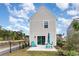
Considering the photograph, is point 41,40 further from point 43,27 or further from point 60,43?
point 60,43

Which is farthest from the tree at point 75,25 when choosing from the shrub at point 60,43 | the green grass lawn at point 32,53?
the green grass lawn at point 32,53

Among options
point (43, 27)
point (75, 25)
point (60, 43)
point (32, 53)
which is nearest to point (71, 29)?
point (75, 25)

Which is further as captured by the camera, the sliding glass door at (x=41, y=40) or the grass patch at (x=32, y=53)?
the sliding glass door at (x=41, y=40)

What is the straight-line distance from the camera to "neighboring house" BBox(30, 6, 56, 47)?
371 cm

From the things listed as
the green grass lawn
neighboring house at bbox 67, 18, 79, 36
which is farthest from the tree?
the green grass lawn

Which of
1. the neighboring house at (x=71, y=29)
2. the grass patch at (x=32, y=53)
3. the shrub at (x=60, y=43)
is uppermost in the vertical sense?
the neighboring house at (x=71, y=29)

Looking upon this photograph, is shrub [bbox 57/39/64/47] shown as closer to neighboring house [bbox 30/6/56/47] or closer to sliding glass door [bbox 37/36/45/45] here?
neighboring house [bbox 30/6/56/47]

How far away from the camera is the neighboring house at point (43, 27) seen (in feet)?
12.2

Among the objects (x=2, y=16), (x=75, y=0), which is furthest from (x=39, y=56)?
(x=75, y=0)

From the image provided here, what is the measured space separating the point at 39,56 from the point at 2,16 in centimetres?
116

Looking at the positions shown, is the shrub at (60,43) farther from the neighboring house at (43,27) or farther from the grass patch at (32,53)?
the grass patch at (32,53)

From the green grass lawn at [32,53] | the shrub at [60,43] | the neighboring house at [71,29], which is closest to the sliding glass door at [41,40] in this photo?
the green grass lawn at [32,53]

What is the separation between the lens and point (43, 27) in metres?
3.73

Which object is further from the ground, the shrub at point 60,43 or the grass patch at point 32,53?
the shrub at point 60,43
